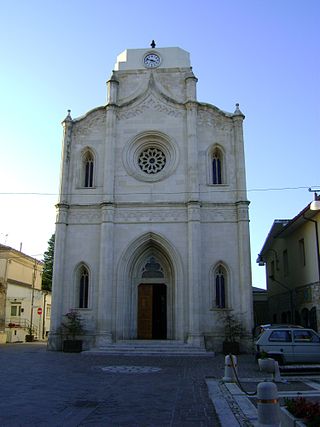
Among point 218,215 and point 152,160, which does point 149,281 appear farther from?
point 152,160

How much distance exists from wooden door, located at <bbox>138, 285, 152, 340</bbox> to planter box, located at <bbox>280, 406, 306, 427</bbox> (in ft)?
67.4

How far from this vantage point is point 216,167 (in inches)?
1104

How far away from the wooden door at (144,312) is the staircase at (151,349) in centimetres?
174

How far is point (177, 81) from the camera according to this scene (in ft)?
97.3

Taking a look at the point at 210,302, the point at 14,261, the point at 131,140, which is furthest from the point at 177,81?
the point at 14,261

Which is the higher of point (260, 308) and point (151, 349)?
point (260, 308)

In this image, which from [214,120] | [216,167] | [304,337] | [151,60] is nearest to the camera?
[304,337]

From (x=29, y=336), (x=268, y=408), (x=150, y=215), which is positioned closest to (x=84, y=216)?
(x=150, y=215)

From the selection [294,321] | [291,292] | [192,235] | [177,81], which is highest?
[177,81]

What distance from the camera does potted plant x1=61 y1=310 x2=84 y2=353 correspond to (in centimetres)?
2458

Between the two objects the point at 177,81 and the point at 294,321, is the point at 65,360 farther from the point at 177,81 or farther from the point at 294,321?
the point at 177,81

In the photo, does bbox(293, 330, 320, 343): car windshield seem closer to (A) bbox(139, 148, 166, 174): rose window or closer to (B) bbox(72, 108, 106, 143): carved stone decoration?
(A) bbox(139, 148, 166, 174): rose window

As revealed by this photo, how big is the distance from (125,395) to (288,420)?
19.0ft

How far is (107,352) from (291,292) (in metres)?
13.6
